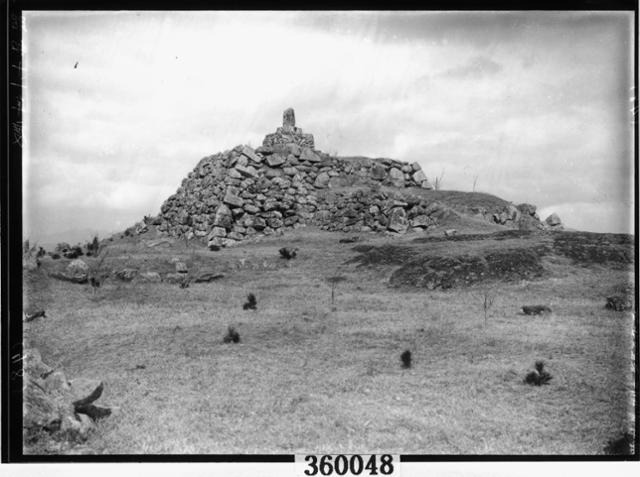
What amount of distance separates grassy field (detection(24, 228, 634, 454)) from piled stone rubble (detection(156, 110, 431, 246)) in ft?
34.7

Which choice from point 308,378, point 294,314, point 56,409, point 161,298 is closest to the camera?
point 56,409

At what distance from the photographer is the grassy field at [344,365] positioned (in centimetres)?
1135

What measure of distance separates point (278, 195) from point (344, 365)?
19.7m

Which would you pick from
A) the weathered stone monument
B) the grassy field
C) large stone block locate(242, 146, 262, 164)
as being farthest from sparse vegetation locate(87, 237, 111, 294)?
the weathered stone monument

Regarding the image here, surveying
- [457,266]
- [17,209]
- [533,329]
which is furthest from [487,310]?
[17,209]

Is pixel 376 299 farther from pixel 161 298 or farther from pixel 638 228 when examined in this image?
pixel 638 228

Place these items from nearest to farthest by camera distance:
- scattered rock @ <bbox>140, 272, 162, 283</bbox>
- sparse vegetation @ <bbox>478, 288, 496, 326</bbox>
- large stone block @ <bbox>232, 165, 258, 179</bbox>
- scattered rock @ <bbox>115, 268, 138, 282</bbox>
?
1. sparse vegetation @ <bbox>478, 288, 496, 326</bbox>
2. scattered rock @ <bbox>115, 268, 138, 282</bbox>
3. scattered rock @ <bbox>140, 272, 162, 283</bbox>
4. large stone block @ <bbox>232, 165, 258, 179</bbox>

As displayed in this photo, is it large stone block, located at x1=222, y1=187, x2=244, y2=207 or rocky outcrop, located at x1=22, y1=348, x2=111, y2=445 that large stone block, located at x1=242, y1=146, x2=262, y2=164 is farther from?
rocky outcrop, located at x1=22, y1=348, x2=111, y2=445

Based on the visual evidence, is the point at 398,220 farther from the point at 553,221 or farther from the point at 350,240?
the point at 553,221

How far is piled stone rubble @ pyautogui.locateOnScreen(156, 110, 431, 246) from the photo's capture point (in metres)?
30.7

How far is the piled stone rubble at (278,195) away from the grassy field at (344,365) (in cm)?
1058

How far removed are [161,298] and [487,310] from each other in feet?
38.0

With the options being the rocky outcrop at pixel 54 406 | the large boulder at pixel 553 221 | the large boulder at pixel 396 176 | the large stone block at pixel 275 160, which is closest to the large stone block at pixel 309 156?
the large stone block at pixel 275 160
